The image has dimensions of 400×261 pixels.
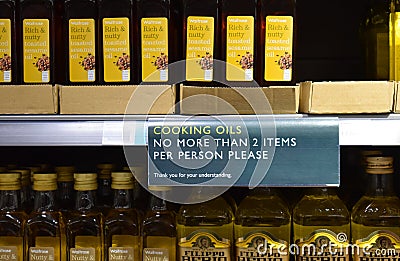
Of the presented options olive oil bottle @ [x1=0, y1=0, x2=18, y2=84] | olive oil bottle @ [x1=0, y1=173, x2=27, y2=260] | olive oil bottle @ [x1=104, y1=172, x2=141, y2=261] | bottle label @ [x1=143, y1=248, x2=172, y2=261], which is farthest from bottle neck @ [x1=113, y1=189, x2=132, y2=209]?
olive oil bottle @ [x1=0, y1=0, x2=18, y2=84]

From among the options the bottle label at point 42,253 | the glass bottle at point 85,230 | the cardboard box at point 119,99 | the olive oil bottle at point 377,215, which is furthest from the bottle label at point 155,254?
the olive oil bottle at point 377,215

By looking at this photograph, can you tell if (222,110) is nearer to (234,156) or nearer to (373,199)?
(234,156)

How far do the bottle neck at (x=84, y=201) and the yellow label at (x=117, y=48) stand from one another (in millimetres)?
283

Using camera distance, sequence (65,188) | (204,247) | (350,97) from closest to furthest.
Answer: (350,97)
(204,247)
(65,188)

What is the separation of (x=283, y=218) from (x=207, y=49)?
1.39 ft

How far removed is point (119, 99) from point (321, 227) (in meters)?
0.54

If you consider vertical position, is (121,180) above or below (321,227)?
above

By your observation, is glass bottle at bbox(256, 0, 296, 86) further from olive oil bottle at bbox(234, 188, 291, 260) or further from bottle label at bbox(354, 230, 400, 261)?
bottle label at bbox(354, 230, 400, 261)

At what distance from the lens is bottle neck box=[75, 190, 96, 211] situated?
1.39 metres

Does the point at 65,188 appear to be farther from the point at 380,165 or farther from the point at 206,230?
the point at 380,165

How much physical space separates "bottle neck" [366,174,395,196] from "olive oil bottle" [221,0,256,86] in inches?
14.9

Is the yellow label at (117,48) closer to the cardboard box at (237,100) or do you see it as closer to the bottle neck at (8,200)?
the cardboard box at (237,100)

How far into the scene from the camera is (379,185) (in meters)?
1.37

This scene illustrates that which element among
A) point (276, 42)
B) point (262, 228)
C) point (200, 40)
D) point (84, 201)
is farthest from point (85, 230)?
point (276, 42)
